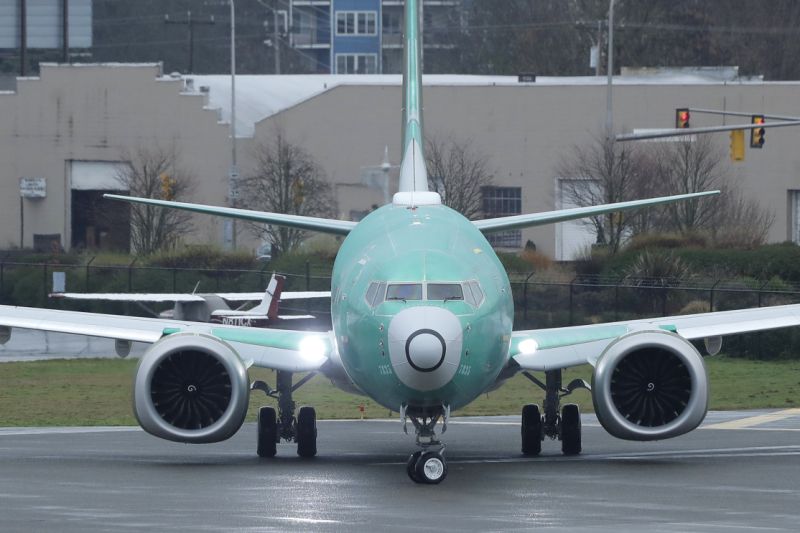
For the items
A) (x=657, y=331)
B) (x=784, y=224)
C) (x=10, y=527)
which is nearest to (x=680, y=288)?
(x=784, y=224)

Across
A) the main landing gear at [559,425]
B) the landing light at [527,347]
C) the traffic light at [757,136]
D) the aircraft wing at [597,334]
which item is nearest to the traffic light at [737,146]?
the traffic light at [757,136]

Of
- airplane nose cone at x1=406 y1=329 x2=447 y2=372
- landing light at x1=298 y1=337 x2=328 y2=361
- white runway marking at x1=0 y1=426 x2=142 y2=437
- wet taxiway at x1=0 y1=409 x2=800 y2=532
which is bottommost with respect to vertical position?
white runway marking at x1=0 y1=426 x2=142 y2=437

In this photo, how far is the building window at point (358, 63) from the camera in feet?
499

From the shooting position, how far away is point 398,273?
19125 millimetres

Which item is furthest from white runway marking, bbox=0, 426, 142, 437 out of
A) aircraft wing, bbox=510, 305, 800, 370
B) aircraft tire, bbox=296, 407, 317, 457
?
aircraft wing, bbox=510, 305, 800, 370

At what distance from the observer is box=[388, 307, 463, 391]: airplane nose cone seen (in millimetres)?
18031

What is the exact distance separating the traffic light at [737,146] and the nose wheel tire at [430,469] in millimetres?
40280

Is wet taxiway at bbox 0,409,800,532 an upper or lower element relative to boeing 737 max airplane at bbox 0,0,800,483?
lower

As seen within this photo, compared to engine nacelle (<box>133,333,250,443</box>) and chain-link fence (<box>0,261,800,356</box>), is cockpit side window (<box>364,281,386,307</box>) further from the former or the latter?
chain-link fence (<box>0,261,800,356</box>)

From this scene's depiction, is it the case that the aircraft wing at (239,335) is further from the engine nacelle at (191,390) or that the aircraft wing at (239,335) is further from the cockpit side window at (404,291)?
the cockpit side window at (404,291)

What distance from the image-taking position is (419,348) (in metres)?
18.0

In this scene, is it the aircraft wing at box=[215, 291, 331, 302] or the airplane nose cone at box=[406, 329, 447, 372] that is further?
the aircraft wing at box=[215, 291, 331, 302]

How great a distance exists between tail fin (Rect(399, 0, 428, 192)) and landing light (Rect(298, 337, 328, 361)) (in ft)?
11.1

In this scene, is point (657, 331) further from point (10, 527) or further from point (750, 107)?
point (750, 107)
